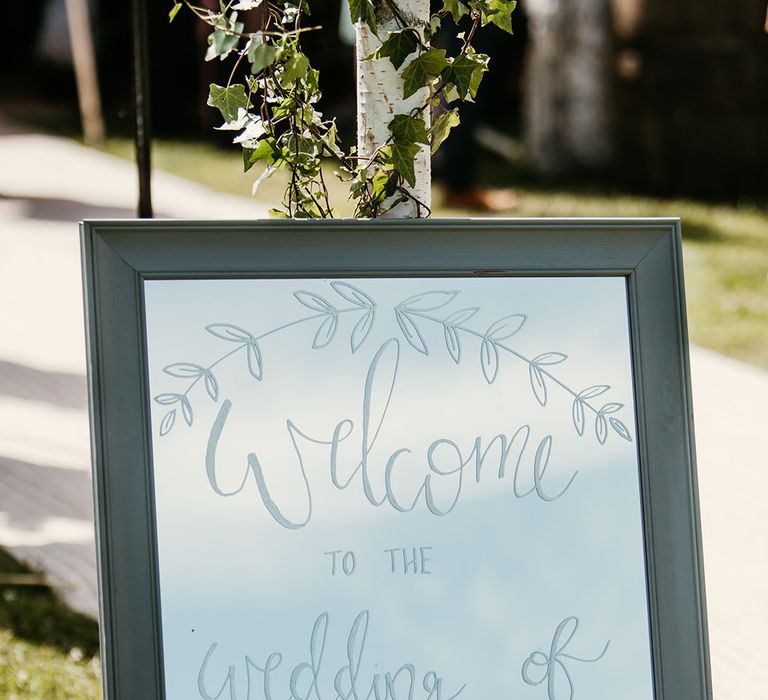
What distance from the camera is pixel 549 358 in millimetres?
1520

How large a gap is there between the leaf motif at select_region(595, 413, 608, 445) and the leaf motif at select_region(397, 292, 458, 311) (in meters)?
0.26

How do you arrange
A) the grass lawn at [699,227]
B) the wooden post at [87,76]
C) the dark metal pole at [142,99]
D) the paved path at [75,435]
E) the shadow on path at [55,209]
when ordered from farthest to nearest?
the wooden post at [87,76], the shadow on path at [55,209], the grass lawn at [699,227], the paved path at [75,435], the dark metal pole at [142,99]

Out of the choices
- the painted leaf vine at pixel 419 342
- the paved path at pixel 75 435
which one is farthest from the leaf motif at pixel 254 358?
the paved path at pixel 75 435

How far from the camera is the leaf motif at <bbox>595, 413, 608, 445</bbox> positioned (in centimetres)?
152

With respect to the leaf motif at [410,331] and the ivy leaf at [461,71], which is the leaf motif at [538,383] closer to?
the leaf motif at [410,331]

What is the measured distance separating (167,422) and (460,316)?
1.33 feet

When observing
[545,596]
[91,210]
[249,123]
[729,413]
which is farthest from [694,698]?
[91,210]

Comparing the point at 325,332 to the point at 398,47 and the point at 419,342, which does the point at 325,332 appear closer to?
the point at 419,342

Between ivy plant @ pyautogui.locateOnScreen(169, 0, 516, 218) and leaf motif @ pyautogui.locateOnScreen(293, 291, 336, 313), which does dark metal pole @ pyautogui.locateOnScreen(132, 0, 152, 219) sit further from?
leaf motif @ pyautogui.locateOnScreen(293, 291, 336, 313)

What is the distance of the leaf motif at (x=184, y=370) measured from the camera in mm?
1403

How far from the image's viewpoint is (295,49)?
161 centimetres

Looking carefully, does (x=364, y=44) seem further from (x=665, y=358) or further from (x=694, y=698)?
(x=694, y=698)

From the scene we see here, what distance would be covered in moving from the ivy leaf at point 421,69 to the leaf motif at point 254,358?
44cm

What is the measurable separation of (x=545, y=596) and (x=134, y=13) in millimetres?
1399
